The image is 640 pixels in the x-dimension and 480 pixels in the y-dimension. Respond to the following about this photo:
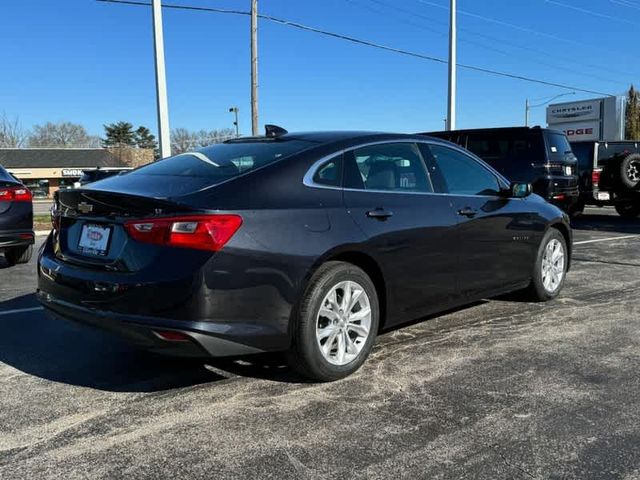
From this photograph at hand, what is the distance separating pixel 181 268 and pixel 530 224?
3.56m

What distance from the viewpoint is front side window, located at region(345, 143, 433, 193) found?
13.3 ft

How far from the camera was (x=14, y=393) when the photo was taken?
3.65 metres

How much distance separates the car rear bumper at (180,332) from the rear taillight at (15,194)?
15.2ft

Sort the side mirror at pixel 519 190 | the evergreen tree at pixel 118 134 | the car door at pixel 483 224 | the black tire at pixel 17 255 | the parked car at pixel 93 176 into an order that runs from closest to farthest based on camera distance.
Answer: the parked car at pixel 93 176, the car door at pixel 483 224, the side mirror at pixel 519 190, the black tire at pixel 17 255, the evergreen tree at pixel 118 134

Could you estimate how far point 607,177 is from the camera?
13.9 metres

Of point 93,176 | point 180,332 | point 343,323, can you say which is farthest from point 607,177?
point 180,332

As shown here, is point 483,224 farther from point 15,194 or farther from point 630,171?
point 630,171

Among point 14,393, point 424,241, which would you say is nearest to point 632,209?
point 424,241

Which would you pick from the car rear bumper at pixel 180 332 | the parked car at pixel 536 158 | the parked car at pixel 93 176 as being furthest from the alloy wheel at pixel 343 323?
the parked car at pixel 536 158

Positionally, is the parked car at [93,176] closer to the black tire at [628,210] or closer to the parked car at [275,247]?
the parked car at [275,247]

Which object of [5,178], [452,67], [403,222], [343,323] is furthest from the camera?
[452,67]

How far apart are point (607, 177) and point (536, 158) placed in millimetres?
3890

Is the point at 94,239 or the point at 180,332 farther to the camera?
the point at 94,239

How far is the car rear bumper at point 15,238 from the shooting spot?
730cm
